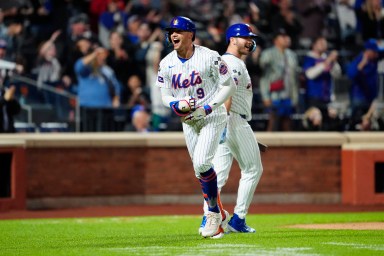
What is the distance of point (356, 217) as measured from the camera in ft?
40.1

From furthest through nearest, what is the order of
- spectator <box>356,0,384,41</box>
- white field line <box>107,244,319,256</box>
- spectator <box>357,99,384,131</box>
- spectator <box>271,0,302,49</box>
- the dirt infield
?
spectator <box>356,0,384,41</box>
spectator <box>271,0,302,49</box>
spectator <box>357,99,384,131</box>
the dirt infield
white field line <box>107,244,319,256</box>

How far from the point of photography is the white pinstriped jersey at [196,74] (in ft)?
26.6

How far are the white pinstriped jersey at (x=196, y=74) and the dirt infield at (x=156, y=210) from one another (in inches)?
210

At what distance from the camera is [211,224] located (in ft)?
26.7

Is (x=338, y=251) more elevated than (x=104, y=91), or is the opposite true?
(x=104, y=91)

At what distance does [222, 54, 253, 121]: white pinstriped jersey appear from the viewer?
8.75m

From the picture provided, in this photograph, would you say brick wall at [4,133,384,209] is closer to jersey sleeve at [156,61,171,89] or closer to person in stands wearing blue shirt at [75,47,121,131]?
person in stands wearing blue shirt at [75,47,121,131]

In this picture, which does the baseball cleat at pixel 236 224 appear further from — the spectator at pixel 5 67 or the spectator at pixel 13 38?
the spectator at pixel 13 38

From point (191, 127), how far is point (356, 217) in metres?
4.69

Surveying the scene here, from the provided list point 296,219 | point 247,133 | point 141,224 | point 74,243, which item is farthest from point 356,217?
point 74,243

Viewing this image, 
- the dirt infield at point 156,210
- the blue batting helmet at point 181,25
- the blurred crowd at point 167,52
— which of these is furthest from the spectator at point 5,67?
the blue batting helmet at point 181,25

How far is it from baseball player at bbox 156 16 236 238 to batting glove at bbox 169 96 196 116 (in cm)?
6

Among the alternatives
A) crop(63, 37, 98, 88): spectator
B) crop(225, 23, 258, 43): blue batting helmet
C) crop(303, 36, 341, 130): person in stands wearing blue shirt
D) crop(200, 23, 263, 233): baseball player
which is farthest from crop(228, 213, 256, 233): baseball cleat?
crop(303, 36, 341, 130): person in stands wearing blue shirt

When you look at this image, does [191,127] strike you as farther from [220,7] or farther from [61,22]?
[220,7]
